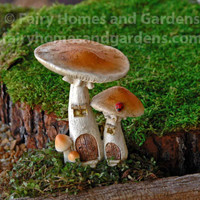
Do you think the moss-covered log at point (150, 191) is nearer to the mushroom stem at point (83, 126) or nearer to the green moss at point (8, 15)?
the mushroom stem at point (83, 126)

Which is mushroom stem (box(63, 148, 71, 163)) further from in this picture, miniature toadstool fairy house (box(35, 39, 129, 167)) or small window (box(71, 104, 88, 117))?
small window (box(71, 104, 88, 117))

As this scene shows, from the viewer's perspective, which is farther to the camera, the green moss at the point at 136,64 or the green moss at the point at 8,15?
the green moss at the point at 8,15

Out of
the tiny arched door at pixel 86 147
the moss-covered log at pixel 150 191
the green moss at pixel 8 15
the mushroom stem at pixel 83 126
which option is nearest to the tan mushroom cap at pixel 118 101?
the mushroom stem at pixel 83 126

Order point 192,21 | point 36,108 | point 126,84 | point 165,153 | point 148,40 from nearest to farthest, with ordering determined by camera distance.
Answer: point 165,153, point 36,108, point 126,84, point 148,40, point 192,21

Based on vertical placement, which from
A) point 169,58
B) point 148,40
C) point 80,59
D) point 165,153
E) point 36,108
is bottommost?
point 165,153

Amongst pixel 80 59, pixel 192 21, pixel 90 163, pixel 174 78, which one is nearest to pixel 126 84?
pixel 174 78

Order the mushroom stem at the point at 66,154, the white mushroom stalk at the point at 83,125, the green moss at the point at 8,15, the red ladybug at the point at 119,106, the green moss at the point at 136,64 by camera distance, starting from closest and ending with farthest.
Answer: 1. the red ladybug at the point at 119,106
2. the white mushroom stalk at the point at 83,125
3. the mushroom stem at the point at 66,154
4. the green moss at the point at 136,64
5. the green moss at the point at 8,15

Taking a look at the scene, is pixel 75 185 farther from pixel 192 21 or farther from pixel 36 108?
pixel 192 21
